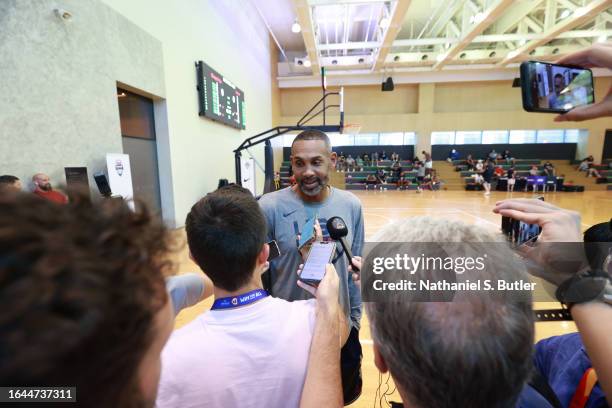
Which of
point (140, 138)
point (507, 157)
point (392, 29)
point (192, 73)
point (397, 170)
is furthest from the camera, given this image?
point (507, 157)

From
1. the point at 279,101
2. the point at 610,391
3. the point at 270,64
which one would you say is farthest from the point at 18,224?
the point at 279,101

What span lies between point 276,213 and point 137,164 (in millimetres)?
4229

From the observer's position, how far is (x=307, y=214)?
5.64 ft

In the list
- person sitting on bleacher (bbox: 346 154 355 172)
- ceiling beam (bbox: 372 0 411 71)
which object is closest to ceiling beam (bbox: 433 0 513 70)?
ceiling beam (bbox: 372 0 411 71)

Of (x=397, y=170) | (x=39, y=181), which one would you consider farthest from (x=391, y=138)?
(x=39, y=181)

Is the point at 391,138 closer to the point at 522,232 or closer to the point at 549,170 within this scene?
the point at 549,170

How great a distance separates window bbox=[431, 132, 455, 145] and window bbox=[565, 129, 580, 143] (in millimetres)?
5713

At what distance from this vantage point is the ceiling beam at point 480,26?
7.54m

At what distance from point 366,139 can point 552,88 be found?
16.0 m

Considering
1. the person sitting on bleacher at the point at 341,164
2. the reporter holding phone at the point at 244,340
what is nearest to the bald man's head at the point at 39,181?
the reporter holding phone at the point at 244,340

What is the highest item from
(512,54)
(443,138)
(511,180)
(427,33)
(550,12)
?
(427,33)

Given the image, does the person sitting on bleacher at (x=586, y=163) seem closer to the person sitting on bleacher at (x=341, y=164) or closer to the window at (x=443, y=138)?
the window at (x=443, y=138)

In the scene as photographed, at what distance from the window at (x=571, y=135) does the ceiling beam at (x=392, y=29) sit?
10807mm

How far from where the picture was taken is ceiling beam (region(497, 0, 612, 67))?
7.63 m
